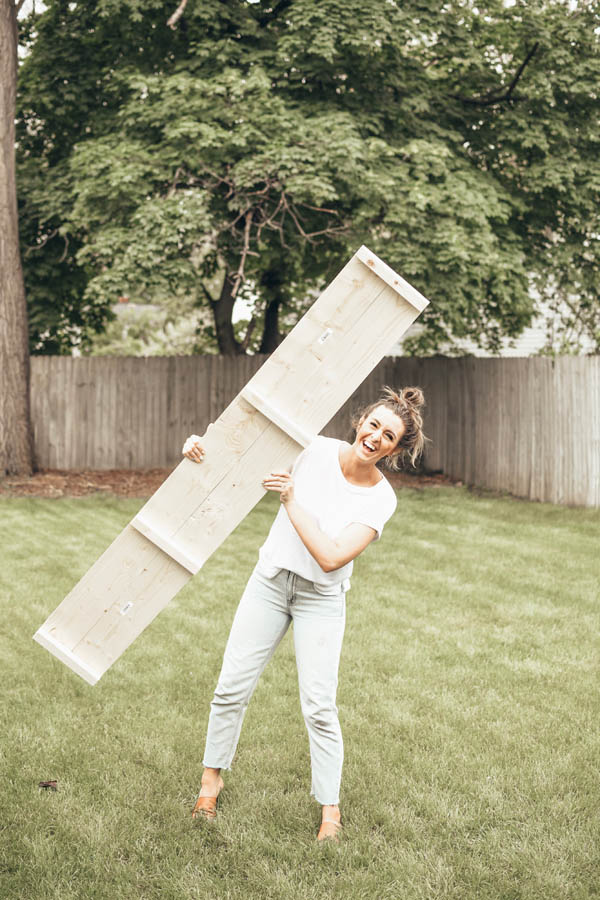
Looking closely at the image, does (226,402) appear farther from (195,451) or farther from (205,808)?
(195,451)

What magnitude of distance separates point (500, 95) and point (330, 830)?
13516 mm

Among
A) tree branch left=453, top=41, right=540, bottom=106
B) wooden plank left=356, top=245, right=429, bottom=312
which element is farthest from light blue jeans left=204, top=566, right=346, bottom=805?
tree branch left=453, top=41, right=540, bottom=106

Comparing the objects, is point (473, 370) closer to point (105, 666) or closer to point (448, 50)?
point (448, 50)

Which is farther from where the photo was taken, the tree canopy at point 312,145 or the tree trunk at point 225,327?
the tree trunk at point 225,327

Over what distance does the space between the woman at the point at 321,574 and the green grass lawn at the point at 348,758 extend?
39 centimetres

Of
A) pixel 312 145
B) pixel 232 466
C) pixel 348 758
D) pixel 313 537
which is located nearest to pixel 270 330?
pixel 312 145

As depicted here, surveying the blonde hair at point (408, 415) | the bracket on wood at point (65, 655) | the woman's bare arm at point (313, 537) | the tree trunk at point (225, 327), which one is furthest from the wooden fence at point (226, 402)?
the bracket on wood at point (65, 655)

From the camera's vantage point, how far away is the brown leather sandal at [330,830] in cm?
400

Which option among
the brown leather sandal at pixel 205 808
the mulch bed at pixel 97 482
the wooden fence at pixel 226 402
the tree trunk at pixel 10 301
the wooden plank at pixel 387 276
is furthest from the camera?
the wooden fence at pixel 226 402

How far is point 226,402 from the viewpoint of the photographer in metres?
17.4

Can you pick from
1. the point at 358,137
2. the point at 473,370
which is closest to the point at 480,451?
the point at 473,370

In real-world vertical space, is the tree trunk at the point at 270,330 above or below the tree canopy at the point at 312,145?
below

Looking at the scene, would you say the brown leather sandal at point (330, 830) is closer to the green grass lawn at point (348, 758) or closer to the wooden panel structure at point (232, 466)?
the green grass lawn at point (348, 758)

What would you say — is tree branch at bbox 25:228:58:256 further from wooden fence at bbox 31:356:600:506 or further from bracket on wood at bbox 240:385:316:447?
bracket on wood at bbox 240:385:316:447
